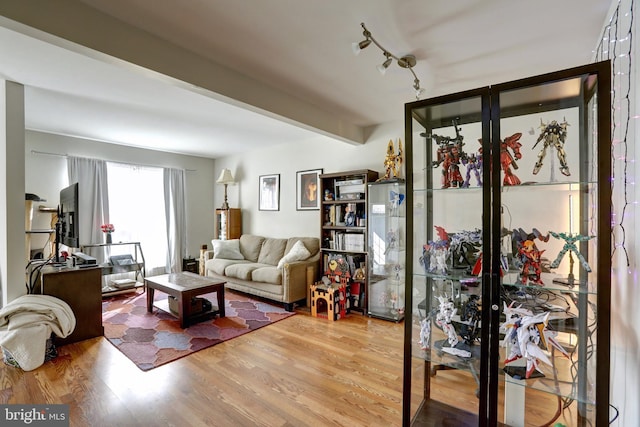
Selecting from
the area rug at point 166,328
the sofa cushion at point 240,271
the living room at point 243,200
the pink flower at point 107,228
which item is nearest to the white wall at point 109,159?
the living room at point 243,200

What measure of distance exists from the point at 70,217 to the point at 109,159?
83.4 inches

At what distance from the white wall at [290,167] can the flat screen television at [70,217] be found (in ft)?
9.04

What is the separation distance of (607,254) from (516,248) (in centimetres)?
32

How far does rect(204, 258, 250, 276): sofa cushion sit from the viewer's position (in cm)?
458

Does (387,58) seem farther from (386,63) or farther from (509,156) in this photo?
(509,156)

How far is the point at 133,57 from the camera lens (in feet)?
6.05

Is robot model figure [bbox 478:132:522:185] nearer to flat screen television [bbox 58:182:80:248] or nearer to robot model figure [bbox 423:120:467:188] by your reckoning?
robot model figure [bbox 423:120:467:188]

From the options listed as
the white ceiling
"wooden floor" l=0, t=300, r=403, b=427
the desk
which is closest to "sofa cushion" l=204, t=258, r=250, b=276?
the desk

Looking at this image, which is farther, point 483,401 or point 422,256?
point 422,256

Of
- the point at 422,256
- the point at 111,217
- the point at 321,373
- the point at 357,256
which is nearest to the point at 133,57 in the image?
the point at 422,256

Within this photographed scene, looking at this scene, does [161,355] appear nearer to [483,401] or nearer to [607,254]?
[483,401]

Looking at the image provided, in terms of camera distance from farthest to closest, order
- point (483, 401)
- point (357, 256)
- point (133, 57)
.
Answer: point (357, 256) < point (133, 57) < point (483, 401)

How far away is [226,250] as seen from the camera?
5000mm

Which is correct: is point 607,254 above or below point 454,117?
below
